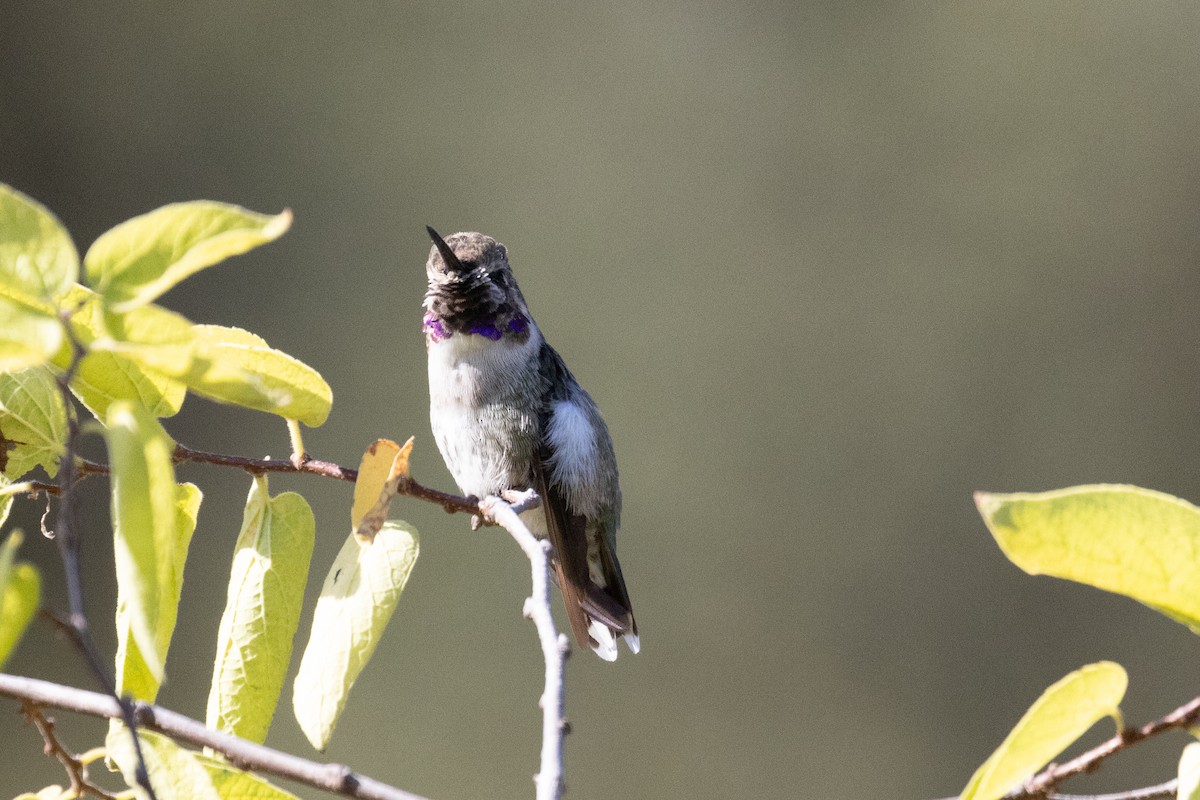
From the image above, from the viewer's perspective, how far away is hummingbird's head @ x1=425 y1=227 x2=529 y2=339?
2814 mm

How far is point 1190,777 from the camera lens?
2.66 ft

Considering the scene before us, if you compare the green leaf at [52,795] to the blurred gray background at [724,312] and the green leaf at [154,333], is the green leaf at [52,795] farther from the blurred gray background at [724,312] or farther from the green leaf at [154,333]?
the blurred gray background at [724,312]

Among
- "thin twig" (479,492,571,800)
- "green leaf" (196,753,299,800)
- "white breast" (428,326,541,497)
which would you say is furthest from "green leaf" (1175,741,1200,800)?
"white breast" (428,326,541,497)

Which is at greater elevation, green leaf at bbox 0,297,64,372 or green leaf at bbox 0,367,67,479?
green leaf at bbox 0,297,64,372

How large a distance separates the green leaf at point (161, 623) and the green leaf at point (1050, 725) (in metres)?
0.53

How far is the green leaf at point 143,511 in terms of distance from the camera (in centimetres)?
74

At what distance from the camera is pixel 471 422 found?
2.79 m

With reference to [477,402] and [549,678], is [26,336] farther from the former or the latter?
[477,402]

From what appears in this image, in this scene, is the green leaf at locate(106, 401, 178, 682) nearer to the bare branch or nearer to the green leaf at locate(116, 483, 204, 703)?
the green leaf at locate(116, 483, 204, 703)

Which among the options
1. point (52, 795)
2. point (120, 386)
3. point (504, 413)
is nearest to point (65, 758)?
point (52, 795)

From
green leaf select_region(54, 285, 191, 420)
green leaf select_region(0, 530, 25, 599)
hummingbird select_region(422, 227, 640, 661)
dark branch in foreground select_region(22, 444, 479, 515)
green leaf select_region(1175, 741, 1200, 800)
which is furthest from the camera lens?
hummingbird select_region(422, 227, 640, 661)

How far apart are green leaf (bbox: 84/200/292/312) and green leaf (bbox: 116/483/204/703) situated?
168 mm

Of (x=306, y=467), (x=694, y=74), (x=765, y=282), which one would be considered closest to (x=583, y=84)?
(x=694, y=74)

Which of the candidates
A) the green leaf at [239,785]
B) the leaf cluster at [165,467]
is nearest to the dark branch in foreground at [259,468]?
the leaf cluster at [165,467]
